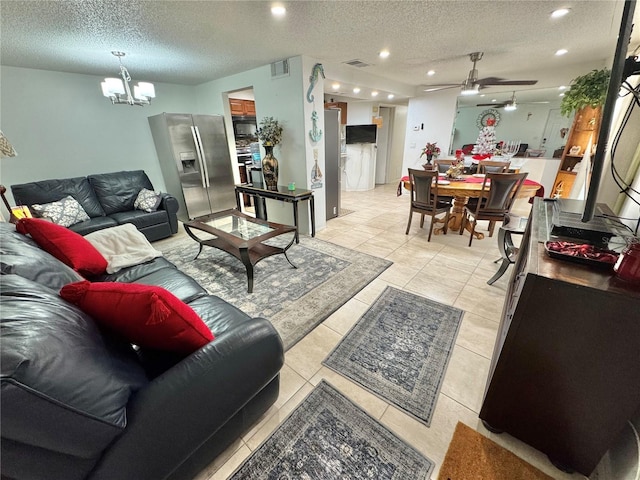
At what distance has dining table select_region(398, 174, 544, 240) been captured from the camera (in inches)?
129

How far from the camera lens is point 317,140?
3607mm

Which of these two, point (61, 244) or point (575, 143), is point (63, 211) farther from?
point (575, 143)

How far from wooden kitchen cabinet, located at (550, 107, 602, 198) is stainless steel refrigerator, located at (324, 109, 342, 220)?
333cm

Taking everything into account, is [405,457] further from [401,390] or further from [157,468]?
[157,468]

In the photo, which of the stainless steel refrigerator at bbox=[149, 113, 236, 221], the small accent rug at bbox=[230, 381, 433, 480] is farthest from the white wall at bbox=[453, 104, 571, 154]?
the small accent rug at bbox=[230, 381, 433, 480]

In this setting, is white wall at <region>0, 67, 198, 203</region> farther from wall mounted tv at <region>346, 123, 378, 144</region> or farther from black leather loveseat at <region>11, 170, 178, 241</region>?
wall mounted tv at <region>346, 123, 378, 144</region>

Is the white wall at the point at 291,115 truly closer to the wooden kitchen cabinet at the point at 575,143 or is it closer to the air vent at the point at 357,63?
the air vent at the point at 357,63

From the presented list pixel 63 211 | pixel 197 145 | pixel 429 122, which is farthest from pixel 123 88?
pixel 429 122

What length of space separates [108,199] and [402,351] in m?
4.19

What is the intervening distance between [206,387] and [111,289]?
0.53 meters

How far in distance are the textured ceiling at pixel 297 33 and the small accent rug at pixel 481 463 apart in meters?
2.90

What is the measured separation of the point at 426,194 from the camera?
3.40m

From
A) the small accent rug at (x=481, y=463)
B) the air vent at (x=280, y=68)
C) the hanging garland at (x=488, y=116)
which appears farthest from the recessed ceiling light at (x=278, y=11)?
the hanging garland at (x=488, y=116)

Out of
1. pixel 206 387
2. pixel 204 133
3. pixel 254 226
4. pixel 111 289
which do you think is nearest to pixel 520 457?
pixel 206 387
